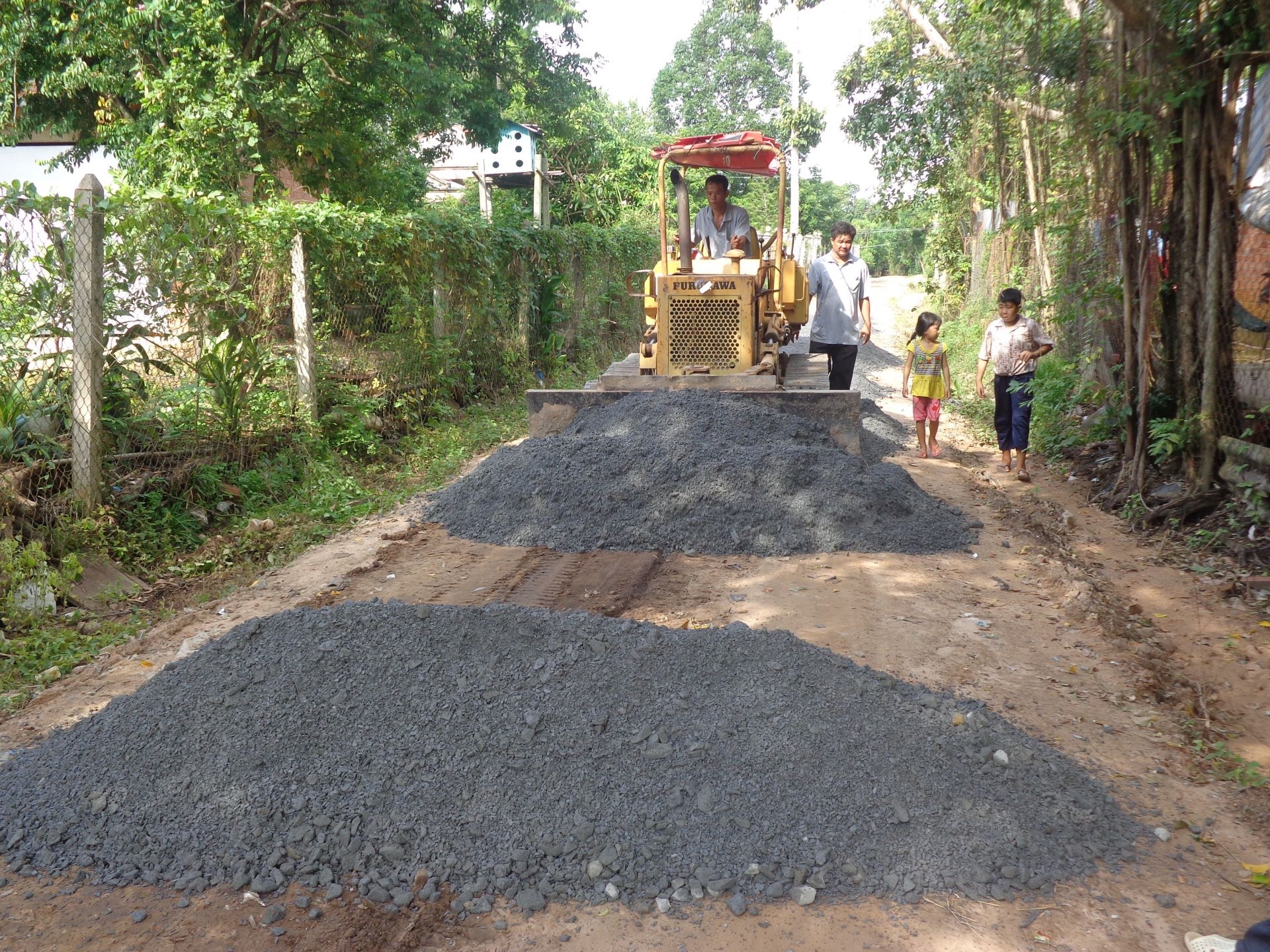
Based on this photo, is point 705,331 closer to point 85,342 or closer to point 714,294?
point 714,294

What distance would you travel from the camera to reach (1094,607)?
17.6 ft

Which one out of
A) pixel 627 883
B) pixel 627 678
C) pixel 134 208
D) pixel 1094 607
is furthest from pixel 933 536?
pixel 134 208

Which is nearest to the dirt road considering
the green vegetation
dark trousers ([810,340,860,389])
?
the green vegetation

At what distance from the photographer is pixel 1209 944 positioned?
2.70m

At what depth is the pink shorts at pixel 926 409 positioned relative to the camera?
919 centimetres

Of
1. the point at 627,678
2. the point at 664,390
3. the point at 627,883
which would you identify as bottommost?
the point at 627,883

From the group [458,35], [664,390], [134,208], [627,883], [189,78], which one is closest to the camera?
[627,883]

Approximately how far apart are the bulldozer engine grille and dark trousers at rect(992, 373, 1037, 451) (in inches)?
95.1

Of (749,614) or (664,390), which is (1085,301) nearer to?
(664,390)

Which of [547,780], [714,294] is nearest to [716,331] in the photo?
[714,294]

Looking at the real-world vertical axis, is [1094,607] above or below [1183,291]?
below

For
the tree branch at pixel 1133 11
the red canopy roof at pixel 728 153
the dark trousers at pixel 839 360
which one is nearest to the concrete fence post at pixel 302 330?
the red canopy roof at pixel 728 153

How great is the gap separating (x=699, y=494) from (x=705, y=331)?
2.29m

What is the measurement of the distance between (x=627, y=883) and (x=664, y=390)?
5872 millimetres
